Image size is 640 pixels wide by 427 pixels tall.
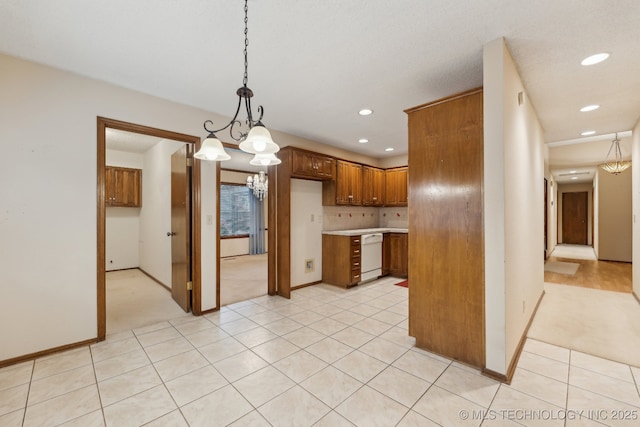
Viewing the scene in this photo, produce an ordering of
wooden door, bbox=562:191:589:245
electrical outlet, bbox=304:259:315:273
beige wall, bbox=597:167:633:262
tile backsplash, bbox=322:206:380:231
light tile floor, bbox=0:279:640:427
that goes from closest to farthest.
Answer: light tile floor, bbox=0:279:640:427, electrical outlet, bbox=304:259:315:273, tile backsplash, bbox=322:206:380:231, beige wall, bbox=597:167:633:262, wooden door, bbox=562:191:589:245

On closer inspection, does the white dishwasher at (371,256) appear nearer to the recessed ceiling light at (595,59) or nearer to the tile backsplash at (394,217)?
the tile backsplash at (394,217)

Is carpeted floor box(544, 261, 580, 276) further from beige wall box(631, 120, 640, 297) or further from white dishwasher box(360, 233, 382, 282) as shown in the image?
white dishwasher box(360, 233, 382, 282)

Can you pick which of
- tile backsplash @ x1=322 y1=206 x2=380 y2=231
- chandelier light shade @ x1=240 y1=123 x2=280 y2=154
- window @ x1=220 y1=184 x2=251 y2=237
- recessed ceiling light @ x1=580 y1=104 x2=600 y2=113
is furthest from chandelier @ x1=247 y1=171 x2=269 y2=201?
recessed ceiling light @ x1=580 y1=104 x2=600 y2=113

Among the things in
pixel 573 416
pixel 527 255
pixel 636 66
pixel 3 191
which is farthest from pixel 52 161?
pixel 636 66

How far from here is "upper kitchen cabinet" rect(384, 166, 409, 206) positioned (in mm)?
5762

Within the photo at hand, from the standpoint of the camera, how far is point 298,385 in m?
2.00

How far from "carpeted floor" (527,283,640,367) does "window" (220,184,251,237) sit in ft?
23.7

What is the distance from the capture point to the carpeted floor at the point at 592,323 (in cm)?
251

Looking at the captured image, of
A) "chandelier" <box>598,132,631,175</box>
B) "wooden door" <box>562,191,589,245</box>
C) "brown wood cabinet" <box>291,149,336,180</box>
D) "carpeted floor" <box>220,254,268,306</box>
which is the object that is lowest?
"carpeted floor" <box>220,254,268,306</box>

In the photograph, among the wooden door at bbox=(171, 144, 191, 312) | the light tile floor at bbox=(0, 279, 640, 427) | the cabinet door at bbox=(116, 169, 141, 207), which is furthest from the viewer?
the cabinet door at bbox=(116, 169, 141, 207)

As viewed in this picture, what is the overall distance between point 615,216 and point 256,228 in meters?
9.64

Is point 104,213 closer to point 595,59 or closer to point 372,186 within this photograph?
point 372,186

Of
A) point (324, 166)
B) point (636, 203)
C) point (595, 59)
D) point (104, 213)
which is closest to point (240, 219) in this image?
point (324, 166)

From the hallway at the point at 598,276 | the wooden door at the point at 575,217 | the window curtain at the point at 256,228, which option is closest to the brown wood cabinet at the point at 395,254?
the hallway at the point at 598,276
